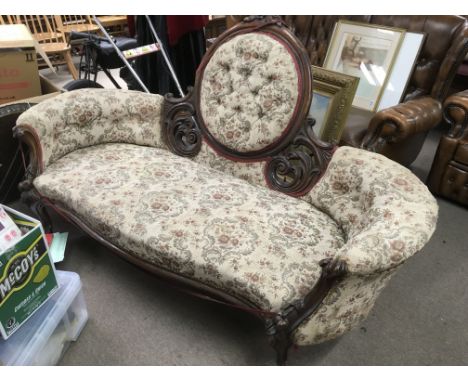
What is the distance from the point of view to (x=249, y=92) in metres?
1.42

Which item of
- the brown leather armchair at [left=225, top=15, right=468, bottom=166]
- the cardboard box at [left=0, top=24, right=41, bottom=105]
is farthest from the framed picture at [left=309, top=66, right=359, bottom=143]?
the cardboard box at [left=0, top=24, right=41, bottom=105]

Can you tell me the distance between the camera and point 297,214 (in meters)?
1.27

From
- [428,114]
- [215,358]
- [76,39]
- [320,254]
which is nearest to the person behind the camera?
[320,254]

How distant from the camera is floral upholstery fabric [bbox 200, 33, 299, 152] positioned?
133 centimetres

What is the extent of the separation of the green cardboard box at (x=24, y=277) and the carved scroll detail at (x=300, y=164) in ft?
2.68

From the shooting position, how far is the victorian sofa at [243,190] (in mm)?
1004

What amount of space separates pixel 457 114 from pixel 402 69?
1.16ft

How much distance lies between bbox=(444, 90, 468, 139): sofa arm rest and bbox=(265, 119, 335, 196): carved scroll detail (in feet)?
Result: 3.23

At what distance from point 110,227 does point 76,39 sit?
78.6 inches

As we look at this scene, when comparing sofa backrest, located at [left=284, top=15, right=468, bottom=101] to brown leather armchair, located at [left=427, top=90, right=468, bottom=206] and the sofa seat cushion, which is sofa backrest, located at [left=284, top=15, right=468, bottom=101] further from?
the sofa seat cushion

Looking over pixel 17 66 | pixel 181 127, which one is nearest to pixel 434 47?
pixel 181 127
